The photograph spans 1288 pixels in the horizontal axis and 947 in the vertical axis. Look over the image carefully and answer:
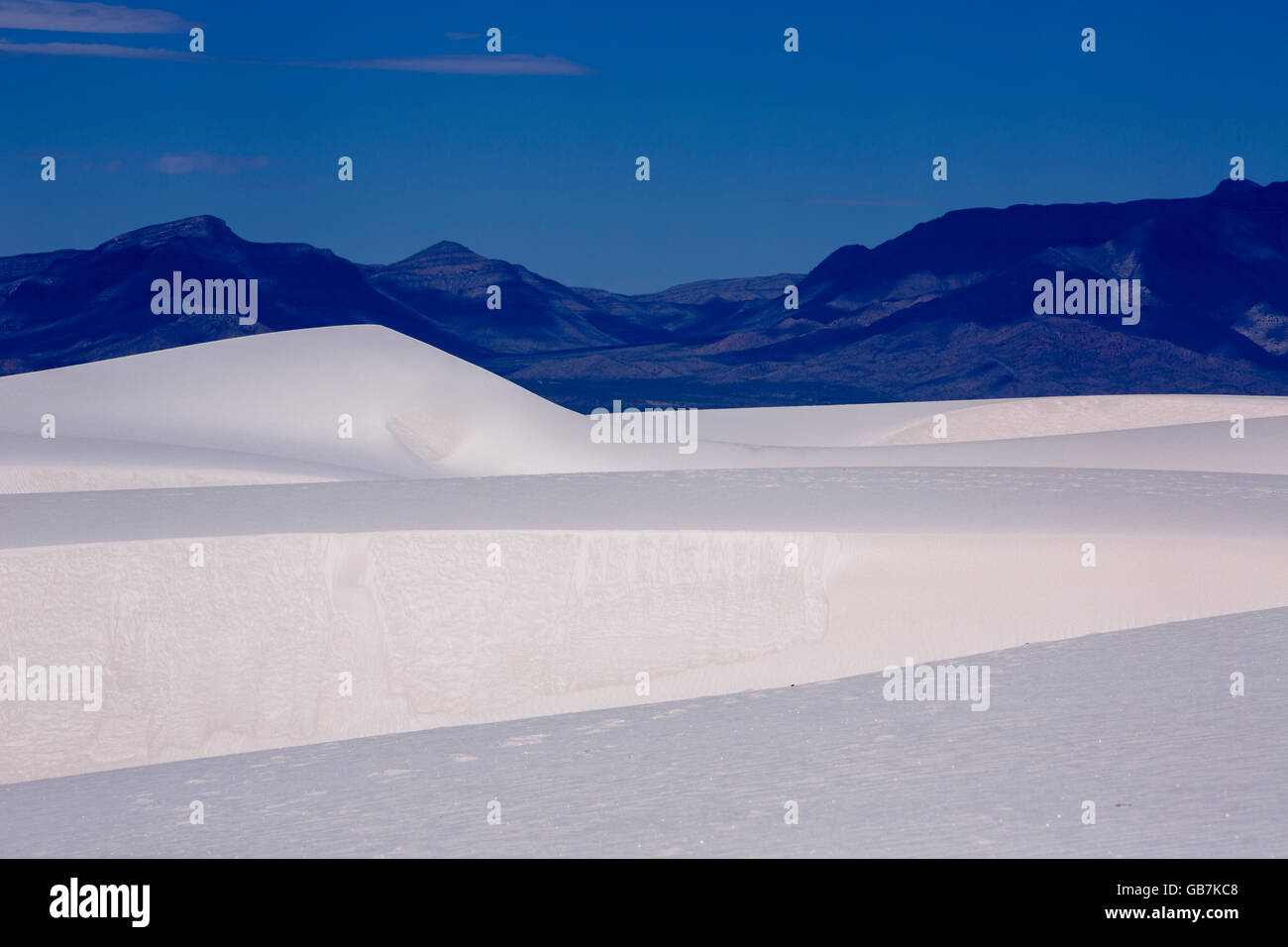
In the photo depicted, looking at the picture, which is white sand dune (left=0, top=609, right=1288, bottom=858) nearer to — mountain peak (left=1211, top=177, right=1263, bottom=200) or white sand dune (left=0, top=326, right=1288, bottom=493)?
white sand dune (left=0, top=326, right=1288, bottom=493)

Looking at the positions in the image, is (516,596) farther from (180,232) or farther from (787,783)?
(180,232)

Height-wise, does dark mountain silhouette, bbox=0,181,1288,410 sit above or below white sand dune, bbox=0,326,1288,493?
above

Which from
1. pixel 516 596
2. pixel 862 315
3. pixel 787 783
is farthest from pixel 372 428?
pixel 862 315

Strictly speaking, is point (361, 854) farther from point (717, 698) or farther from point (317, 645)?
point (317, 645)

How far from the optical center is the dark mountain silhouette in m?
77.9

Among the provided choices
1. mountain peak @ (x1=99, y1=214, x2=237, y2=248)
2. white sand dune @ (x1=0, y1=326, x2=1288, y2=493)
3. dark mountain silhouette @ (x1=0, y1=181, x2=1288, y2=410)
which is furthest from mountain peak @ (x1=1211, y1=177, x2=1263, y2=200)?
white sand dune @ (x1=0, y1=326, x2=1288, y2=493)

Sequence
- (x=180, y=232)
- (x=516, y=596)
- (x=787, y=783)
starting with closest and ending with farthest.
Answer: (x=787, y=783) → (x=516, y=596) → (x=180, y=232)

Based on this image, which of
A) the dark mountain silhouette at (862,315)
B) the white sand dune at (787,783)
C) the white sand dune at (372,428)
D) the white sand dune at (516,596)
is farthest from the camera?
the dark mountain silhouette at (862,315)

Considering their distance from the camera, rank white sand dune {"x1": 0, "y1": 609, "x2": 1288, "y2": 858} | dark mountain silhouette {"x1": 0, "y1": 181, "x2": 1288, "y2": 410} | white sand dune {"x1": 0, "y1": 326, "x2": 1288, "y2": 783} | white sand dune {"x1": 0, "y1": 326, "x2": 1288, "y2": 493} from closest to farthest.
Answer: white sand dune {"x1": 0, "y1": 609, "x2": 1288, "y2": 858}
white sand dune {"x1": 0, "y1": 326, "x2": 1288, "y2": 783}
white sand dune {"x1": 0, "y1": 326, "x2": 1288, "y2": 493}
dark mountain silhouette {"x1": 0, "y1": 181, "x2": 1288, "y2": 410}

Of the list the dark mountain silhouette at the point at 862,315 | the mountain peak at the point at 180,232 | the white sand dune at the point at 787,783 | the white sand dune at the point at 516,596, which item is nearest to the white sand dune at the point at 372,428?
the white sand dune at the point at 516,596

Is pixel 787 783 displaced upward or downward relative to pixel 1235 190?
downward

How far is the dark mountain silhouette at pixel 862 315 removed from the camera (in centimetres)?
7788

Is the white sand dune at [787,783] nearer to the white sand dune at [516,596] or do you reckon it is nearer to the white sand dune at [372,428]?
the white sand dune at [516,596]

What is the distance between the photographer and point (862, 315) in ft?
298
